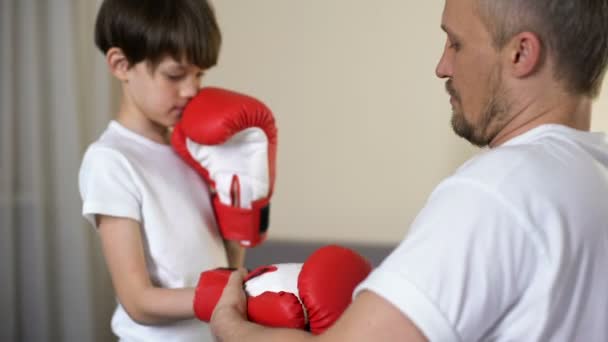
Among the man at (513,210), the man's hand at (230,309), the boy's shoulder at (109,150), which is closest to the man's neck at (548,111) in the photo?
the man at (513,210)

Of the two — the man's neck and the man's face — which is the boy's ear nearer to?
the man's face

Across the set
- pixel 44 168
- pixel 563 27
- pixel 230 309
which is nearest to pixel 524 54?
Result: pixel 563 27

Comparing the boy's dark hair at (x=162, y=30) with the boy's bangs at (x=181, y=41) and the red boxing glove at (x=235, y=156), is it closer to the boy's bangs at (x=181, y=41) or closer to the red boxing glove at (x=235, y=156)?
the boy's bangs at (x=181, y=41)

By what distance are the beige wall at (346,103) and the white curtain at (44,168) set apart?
20.9 inches

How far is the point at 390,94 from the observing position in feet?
8.68

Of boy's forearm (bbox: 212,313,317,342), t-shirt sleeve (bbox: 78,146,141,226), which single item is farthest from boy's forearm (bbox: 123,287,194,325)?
boy's forearm (bbox: 212,313,317,342)

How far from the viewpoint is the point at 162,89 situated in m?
1.39

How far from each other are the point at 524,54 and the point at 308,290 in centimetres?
42

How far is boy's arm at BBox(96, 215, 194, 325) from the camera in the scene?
4.12 ft

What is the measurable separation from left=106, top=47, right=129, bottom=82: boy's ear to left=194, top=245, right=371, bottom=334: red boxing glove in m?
0.55

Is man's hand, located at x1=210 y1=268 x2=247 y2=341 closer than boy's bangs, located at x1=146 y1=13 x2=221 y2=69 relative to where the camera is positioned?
Yes

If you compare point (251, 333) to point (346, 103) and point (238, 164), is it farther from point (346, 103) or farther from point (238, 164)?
point (346, 103)

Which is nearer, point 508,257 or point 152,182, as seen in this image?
point 508,257

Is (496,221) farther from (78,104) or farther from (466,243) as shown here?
(78,104)
